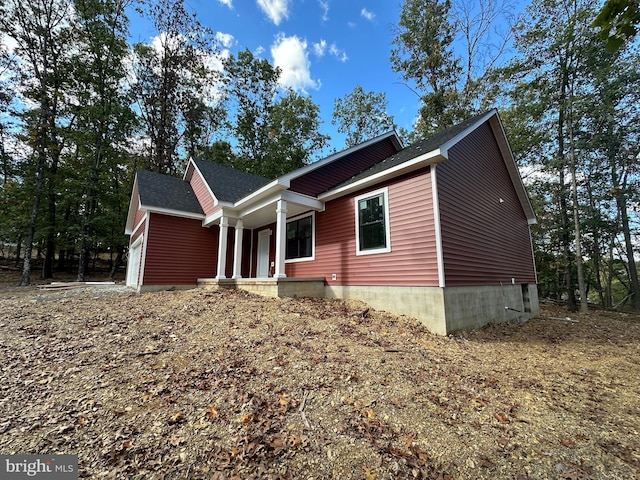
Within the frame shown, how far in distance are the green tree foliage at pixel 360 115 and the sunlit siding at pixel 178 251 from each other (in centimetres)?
1589

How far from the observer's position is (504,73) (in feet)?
45.2

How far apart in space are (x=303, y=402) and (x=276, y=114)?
81.3ft

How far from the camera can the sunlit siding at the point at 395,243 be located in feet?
21.0

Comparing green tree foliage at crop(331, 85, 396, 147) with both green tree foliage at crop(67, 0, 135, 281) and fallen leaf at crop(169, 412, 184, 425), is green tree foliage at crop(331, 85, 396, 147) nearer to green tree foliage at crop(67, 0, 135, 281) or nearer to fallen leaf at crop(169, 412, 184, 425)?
green tree foliage at crop(67, 0, 135, 281)

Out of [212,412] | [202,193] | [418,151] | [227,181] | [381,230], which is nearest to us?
[212,412]

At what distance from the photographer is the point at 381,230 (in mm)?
7328

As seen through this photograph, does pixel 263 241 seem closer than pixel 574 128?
Yes

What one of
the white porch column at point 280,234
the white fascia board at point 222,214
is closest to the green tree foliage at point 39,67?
the white fascia board at point 222,214

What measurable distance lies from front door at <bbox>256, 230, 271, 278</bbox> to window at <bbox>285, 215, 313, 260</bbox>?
1661mm

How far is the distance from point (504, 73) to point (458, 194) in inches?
442

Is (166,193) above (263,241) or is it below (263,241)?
above

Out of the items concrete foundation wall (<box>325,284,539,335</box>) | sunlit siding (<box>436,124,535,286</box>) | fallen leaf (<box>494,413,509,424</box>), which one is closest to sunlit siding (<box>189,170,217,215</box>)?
concrete foundation wall (<box>325,284,539,335</box>)

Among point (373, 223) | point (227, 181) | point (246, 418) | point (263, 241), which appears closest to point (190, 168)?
point (227, 181)

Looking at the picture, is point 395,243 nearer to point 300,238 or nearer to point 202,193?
point 300,238
